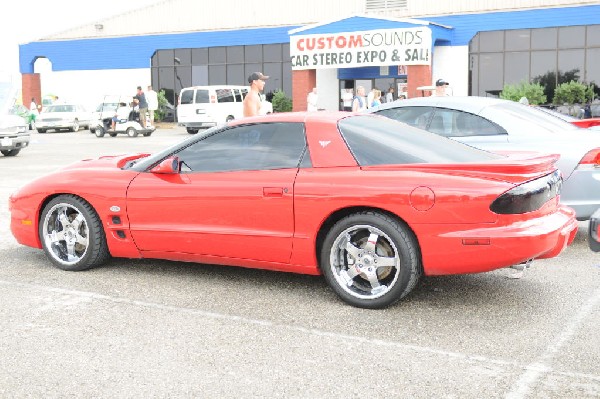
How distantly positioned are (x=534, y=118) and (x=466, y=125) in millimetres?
728

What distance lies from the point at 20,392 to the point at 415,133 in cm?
339

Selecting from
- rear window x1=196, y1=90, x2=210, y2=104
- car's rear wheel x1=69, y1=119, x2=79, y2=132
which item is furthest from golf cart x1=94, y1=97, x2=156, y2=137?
car's rear wheel x1=69, y1=119, x2=79, y2=132

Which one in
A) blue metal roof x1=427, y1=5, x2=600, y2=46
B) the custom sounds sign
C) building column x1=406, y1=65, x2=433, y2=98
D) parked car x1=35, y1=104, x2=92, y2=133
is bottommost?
parked car x1=35, y1=104, x2=92, y2=133

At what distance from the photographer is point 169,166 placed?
18.8ft

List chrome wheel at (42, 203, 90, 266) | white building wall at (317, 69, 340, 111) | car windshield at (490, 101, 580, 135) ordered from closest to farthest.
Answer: chrome wheel at (42, 203, 90, 266) → car windshield at (490, 101, 580, 135) → white building wall at (317, 69, 340, 111)

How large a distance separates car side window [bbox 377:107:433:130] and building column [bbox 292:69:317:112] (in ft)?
91.5

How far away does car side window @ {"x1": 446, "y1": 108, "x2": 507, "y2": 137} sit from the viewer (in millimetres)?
7570

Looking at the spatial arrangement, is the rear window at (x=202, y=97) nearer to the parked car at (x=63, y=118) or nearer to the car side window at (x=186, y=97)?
the car side window at (x=186, y=97)

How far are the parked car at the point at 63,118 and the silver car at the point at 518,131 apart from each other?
2963cm

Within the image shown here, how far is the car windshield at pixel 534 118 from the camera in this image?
7.52 m

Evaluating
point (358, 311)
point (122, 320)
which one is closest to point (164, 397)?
point (122, 320)

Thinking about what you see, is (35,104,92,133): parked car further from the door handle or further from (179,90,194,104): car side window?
the door handle

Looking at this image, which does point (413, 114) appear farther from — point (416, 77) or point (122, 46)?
point (122, 46)

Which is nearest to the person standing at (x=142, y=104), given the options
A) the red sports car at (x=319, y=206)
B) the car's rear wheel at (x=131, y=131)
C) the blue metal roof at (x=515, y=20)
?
the car's rear wheel at (x=131, y=131)
